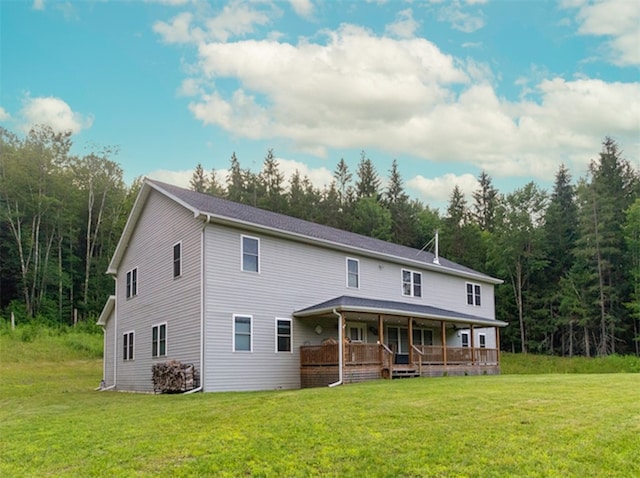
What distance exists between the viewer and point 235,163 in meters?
57.0

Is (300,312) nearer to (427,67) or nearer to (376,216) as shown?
(427,67)

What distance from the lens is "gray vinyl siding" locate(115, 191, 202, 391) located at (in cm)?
1650

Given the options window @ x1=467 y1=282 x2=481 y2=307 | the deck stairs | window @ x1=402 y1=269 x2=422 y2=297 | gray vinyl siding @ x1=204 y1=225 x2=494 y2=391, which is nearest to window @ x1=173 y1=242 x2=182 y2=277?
gray vinyl siding @ x1=204 y1=225 x2=494 y2=391

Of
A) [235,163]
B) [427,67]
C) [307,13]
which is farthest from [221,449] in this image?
[235,163]

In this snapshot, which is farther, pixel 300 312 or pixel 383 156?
pixel 383 156

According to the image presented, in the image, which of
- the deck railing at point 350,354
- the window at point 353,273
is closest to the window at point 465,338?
the deck railing at point 350,354

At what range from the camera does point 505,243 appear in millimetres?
40406

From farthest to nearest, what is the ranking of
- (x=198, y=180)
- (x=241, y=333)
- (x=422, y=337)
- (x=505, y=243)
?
(x=198, y=180) < (x=505, y=243) < (x=422, y=337) < (x=241, y=333)

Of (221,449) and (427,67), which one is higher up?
(427,67)

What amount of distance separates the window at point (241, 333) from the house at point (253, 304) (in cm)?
3

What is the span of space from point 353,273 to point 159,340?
283 inches

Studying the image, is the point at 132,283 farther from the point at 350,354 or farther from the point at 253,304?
the point at 350,354

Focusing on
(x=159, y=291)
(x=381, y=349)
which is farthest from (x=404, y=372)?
(x=159, y=291)

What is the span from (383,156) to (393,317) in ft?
137
